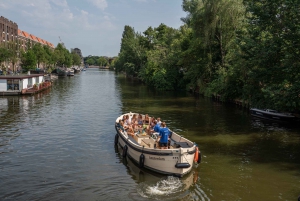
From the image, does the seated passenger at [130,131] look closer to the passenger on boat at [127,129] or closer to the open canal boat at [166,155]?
the passenger on boat at [127,129]

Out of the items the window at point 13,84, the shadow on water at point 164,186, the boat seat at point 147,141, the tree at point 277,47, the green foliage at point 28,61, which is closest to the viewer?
the shadow on water at point 164,186

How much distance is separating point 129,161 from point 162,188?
431cm

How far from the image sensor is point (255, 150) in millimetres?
20250

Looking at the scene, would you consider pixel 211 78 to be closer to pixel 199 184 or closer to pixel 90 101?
pixel 90 101

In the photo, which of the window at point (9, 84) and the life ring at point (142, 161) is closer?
the life ring at point (142, 161)

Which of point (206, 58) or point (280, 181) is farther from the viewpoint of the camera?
point (206, 58)

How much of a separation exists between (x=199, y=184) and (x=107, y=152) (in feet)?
24.0

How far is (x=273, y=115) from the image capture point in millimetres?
29891

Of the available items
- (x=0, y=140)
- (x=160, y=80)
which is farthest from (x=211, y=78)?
(x=0, y=140)

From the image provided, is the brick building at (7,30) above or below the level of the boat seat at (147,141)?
above

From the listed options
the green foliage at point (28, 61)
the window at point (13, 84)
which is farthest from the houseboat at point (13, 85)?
the green foliage at point (28, 61)

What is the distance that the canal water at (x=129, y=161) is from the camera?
13.8m

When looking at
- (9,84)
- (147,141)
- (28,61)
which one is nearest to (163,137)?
(147,141)

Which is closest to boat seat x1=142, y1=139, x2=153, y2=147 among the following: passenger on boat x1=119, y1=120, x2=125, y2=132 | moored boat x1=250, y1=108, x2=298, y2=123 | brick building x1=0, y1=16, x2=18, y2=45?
passenger on boat x1=119, y1=120, x2=125, y2=132
